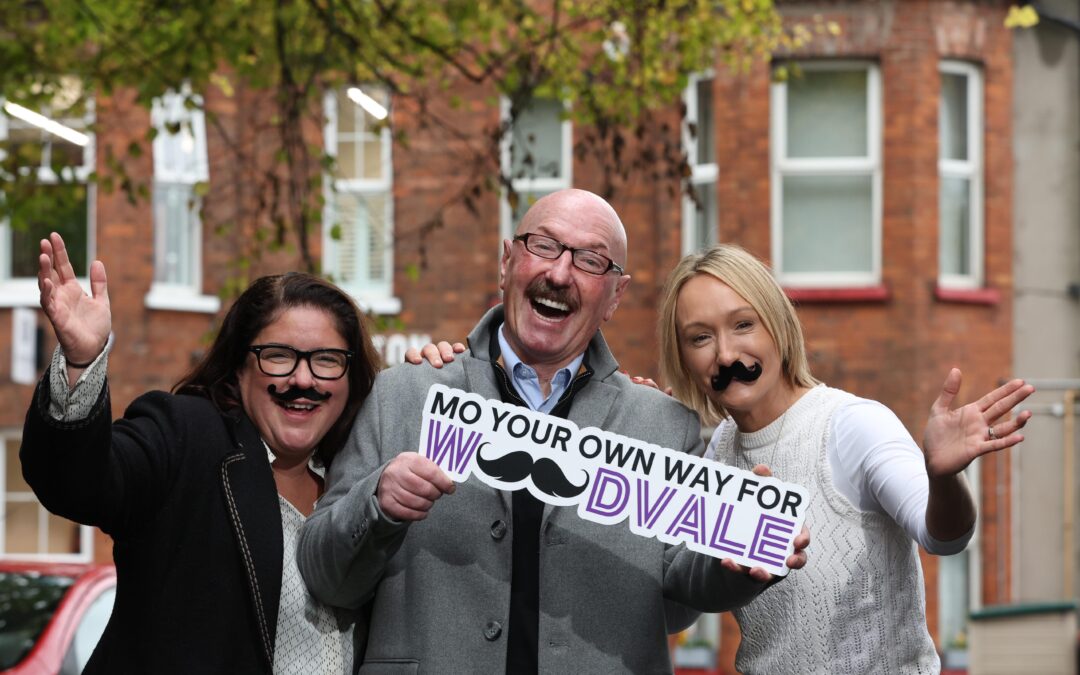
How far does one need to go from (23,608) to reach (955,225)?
1077 centimetres

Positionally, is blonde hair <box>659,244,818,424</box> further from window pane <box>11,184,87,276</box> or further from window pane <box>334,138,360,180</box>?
window pane <box>334,138,360,180</box>

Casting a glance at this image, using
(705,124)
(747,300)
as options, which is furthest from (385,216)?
(747,300)

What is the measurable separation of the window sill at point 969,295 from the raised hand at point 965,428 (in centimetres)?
1164

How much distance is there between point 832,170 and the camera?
14984 mm

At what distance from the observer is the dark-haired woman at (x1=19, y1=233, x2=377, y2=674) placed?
3305 mm

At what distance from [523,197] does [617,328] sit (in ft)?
5.17

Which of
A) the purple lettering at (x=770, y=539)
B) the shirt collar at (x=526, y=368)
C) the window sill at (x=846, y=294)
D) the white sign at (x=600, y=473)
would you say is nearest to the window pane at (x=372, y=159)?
the window sill at (x=846, y=294)

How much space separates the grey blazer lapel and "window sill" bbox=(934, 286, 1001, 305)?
38.5ft

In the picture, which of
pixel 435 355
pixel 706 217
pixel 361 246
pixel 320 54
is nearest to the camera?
pixel 435 355

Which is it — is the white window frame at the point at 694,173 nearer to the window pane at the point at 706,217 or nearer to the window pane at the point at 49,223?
the window pane at the point at 706,217

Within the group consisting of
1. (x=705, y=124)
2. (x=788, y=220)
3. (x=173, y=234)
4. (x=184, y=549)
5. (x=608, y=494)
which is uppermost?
(x=705, y=124)

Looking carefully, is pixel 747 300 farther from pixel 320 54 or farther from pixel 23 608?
pixel 320 54

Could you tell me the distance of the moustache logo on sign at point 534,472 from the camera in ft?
12.4

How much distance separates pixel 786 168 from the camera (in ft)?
49.1
